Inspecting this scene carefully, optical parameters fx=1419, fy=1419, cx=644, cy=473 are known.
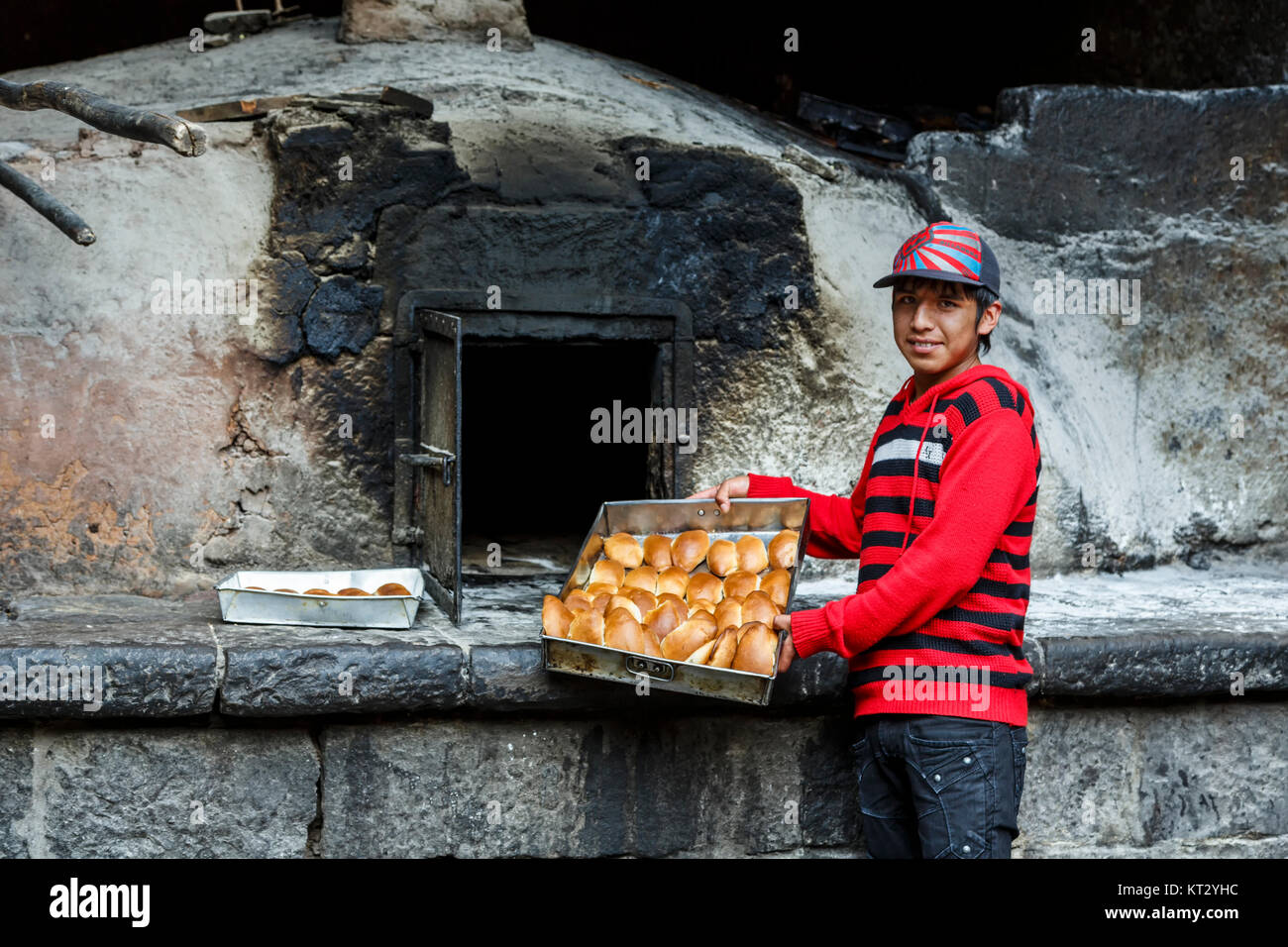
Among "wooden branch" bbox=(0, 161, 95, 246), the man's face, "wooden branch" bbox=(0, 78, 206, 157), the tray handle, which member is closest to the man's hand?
the tray handle

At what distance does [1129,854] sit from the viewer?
3.64 m

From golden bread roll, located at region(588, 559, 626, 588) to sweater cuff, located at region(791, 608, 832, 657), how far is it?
630 millimetres

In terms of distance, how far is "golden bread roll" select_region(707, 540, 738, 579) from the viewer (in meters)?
3.21

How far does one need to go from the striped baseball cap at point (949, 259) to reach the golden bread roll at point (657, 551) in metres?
0.93

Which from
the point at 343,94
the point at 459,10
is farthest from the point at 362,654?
the point at 459,10

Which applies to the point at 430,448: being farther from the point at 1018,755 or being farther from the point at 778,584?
the point at 1018,755

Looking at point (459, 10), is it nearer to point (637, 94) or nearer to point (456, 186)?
point (637, 94)

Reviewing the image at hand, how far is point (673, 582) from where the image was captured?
3193 millimetres

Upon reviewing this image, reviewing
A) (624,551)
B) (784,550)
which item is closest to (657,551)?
(624,551)

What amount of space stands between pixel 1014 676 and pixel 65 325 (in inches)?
99.1

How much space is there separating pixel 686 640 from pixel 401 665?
0.70 m

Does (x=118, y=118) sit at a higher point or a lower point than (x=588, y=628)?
higher

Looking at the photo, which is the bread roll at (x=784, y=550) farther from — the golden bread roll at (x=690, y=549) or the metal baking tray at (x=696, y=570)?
the golden bread roll at (x=690, y=549)
